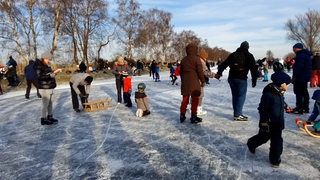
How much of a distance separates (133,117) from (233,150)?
3.32 metres

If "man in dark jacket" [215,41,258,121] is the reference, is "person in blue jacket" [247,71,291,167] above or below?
below

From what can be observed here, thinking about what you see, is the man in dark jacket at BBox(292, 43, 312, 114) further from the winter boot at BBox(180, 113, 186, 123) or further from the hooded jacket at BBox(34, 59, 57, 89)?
the hooded jacket at BBox(34, 59, 57, 89)

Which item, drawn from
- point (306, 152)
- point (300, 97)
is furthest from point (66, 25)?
point (306, 152)

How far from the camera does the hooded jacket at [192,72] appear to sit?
579 centimetres

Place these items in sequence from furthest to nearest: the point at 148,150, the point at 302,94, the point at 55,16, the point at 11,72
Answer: the point at 55,16 < the point at 11,72 < the point at 302,94 < the point at 148,150

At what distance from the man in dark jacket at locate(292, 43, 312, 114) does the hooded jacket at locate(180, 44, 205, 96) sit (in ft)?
8.09

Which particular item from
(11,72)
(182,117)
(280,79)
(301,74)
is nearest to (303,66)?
(301,74)

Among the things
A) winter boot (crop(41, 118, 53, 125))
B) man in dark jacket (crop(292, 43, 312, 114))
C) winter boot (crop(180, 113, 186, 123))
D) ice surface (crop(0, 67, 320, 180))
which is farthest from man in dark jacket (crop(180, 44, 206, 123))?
winter boot (crop(41, 118, 53, 125))

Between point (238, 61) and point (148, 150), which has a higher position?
point (238, 61)

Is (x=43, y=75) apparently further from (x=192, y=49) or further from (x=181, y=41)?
(x=181, y=41)

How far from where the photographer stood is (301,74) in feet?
21.4

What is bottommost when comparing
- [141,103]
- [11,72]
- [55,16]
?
[141,103]

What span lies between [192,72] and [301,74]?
2.73 meters

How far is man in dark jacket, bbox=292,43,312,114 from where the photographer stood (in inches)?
255
